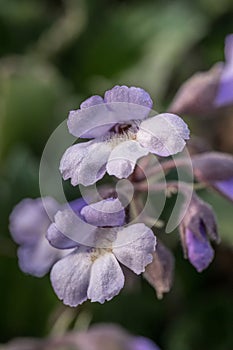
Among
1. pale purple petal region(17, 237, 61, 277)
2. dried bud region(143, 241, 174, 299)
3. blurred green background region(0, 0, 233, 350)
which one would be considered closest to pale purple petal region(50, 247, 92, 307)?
dried bud region(143, 241, 174, 299)

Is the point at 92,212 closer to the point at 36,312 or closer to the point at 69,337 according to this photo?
the point at 69,337

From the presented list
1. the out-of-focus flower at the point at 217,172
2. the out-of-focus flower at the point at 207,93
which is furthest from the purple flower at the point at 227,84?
the out-of-focus flower at the point at 217,172

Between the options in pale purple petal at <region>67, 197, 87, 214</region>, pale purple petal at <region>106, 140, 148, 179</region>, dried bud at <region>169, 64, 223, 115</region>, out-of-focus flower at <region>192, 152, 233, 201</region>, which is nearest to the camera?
pale purple petal at <region>106, 140, 148, 179</region>

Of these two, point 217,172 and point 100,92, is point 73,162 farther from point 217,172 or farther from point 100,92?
point 100,92

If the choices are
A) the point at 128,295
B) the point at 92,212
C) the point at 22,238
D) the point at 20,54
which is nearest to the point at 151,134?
the point at 92,212

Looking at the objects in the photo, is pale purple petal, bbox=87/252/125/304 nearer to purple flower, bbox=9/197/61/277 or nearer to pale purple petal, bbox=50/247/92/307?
pale purple petal, bbox=50/247/92/307

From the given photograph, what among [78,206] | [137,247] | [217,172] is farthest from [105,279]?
[217,172]
